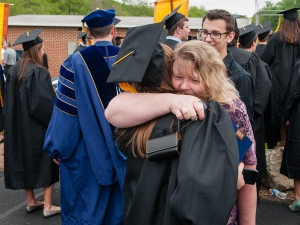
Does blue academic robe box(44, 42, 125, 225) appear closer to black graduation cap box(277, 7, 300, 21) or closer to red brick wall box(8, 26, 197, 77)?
black graduation cap box(277, 7, 300, 21)

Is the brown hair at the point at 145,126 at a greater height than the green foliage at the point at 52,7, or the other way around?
the green foliage at the point at 52,7

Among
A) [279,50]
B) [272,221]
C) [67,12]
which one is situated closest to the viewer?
[272,221]

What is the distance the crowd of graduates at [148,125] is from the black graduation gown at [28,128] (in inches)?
0.4

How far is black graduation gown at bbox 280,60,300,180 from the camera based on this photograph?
15.1 feet

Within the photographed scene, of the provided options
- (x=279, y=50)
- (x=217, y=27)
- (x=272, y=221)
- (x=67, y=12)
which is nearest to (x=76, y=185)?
(x=217, y=27)

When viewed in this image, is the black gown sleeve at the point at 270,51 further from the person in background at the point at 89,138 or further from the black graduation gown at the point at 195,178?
the black graduation gown at the point at 195,178

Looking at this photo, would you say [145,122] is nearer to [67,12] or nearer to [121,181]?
[121,181]

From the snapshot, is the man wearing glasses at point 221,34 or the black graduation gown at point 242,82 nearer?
the black graduation gown at point 242,82

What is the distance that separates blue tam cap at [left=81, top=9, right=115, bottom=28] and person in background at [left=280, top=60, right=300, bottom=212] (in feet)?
8.14

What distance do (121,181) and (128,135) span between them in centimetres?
98

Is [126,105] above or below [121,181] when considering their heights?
above

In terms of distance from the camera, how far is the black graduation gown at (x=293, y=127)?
4613 millimetres

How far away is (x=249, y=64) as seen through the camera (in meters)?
4.18

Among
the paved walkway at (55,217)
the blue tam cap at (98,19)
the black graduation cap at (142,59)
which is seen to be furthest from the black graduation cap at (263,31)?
the black graduation cap at (142,59)
